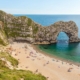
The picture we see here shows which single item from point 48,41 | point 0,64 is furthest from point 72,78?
point 48,41

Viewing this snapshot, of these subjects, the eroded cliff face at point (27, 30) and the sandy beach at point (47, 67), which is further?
the eroded cliff face at point (27, 30)

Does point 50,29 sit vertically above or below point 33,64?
above

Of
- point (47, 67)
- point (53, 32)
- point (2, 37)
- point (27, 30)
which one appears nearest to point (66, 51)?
point (53, 32)

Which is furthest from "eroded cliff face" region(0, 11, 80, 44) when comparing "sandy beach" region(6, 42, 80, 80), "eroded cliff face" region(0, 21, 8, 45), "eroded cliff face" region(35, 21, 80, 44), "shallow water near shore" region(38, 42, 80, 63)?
"sandy beach" region(6, 42, 80, 80)

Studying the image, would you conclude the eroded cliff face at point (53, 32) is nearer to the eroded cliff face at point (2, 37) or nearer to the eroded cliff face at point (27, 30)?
the eroded cliff face at point (27, 30)

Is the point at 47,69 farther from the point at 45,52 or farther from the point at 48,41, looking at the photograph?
the point at 48,41

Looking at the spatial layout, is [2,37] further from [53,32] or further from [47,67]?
[47,67]

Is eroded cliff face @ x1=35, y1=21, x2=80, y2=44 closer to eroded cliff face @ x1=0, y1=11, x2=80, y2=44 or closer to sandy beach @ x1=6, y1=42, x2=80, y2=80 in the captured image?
eroded cliff face @ x1=0, y1=11, x2=80, y2=44

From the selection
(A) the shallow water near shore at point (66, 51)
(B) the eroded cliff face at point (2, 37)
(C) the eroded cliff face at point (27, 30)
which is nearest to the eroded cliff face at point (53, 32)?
(C) the eroded cliff face at point (27, 30)

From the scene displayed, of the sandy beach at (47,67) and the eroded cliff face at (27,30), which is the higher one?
the eroded cliff face at (27,30)
